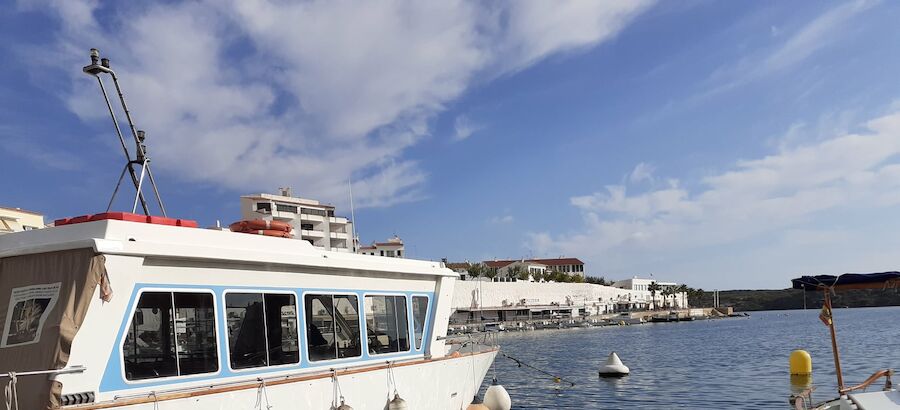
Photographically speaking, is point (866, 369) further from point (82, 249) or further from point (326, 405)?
point (82, 249)

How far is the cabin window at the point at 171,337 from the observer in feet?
26.0

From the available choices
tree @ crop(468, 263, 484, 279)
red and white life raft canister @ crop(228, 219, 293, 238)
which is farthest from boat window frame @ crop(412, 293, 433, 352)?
tree @ crop(468, 263, 484, 279)

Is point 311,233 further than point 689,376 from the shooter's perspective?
Yes

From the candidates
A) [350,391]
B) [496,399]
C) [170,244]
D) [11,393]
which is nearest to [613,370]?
[496,399]

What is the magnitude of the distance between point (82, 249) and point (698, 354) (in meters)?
41.3

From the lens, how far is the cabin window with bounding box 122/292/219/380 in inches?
312

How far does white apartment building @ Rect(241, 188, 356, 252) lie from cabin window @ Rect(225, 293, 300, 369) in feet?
217

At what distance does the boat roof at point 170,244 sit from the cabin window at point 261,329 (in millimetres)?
542

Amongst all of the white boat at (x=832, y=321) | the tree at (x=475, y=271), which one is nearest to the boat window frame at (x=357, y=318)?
the white boat at (x=832, y=321)

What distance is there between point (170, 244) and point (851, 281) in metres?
11.6

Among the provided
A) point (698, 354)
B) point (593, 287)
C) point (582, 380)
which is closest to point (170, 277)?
point (582, 380)

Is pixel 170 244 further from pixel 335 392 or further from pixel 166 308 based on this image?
pixel 335 392

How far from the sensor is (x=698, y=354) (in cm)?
→ 4259

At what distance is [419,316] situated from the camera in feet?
41.7
